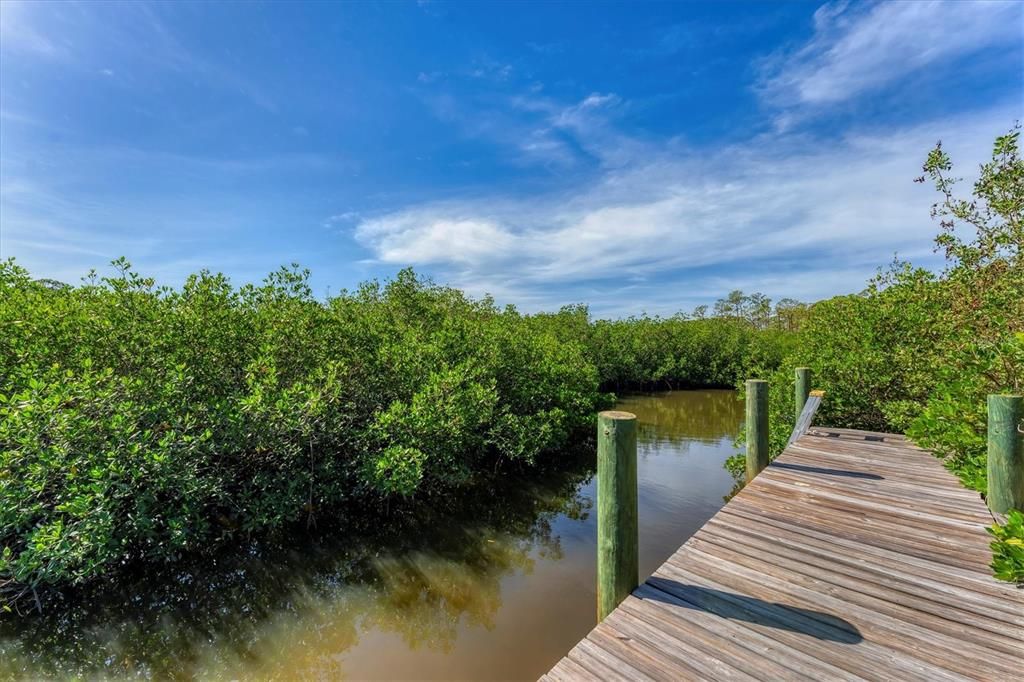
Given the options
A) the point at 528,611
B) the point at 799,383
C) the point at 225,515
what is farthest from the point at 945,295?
the point at 225,515

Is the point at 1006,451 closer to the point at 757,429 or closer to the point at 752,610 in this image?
the point at 757,429

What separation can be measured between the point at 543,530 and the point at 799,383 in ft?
15.5

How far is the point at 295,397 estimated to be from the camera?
237 inches

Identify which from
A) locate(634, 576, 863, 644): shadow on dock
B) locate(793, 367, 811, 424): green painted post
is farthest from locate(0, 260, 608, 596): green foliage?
locate(793, 367, 811, 424): green painted post

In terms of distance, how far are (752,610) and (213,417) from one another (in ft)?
19.7

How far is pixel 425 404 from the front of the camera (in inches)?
273

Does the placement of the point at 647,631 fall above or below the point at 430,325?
below

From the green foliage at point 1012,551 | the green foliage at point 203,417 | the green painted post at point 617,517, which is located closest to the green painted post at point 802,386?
the green foliage at point 203,417

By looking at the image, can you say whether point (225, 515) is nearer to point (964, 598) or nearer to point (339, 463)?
point (339, 463)

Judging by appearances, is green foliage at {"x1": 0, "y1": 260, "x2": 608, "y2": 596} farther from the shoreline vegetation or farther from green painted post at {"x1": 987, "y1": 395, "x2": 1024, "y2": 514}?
green painted post at {"x1": 987, "y1": 395, "x2": 1024, "y2": 514}

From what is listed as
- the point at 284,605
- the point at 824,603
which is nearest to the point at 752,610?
the point at 824,603

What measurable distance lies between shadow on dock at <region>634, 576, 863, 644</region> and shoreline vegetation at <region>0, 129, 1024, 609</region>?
1.03 metres

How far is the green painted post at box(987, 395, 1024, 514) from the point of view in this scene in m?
3.29

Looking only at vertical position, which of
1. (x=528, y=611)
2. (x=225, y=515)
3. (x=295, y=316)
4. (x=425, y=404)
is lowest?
(x=528, y=611)
